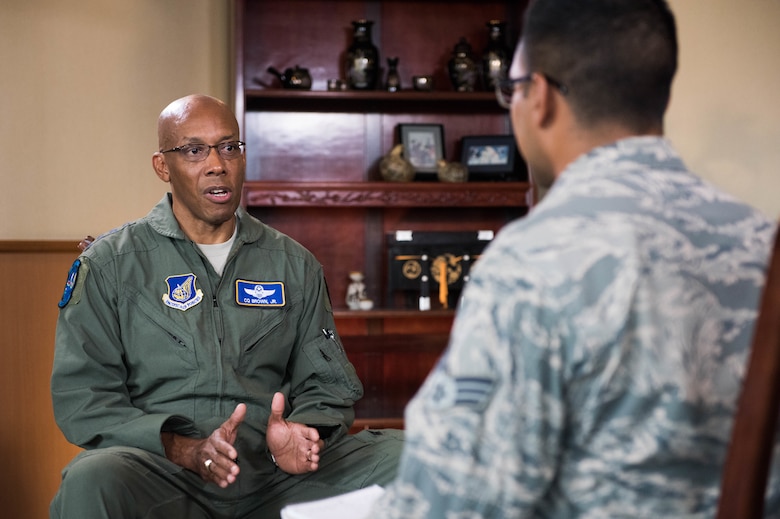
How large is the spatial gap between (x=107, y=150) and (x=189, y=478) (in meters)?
2.16

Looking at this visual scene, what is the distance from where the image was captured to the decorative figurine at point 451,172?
4258 mm

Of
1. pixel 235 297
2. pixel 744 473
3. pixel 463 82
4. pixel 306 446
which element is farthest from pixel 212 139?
pixel 463 82

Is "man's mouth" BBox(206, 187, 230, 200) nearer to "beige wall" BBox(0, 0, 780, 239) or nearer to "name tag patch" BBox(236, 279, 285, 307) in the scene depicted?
"name tag patch" BBox(236, 279, 285, 307)

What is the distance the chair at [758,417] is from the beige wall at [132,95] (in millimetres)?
3251

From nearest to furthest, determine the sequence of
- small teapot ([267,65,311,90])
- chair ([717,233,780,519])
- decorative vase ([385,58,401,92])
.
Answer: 1. chair ([717,233,780,519])
2. small teapot ([267,65,311,90])
3. decorative vase ([385,58,401,92])

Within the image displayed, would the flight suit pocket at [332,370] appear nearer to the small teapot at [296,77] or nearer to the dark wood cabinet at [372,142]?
the dark wood cabinet at [372,142]

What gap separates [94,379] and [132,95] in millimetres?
2120

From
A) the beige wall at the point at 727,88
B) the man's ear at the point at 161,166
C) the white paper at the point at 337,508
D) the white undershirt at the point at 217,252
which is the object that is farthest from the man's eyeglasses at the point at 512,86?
the beige wall at the point at 727,88

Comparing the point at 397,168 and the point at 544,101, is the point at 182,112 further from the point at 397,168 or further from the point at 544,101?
the point at 397,168

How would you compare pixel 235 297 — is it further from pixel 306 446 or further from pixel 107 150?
pixel 107 150

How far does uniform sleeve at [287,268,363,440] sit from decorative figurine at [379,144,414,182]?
1.79 metres

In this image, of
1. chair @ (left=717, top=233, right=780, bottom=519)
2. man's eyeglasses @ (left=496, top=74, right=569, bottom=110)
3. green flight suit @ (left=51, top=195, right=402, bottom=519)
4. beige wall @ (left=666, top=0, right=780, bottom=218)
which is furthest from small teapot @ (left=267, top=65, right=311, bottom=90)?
chair @ (left=717, top=233, right=780, bottom=519)

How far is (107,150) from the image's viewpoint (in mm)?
3889

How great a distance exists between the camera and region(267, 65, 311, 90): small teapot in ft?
13.6
